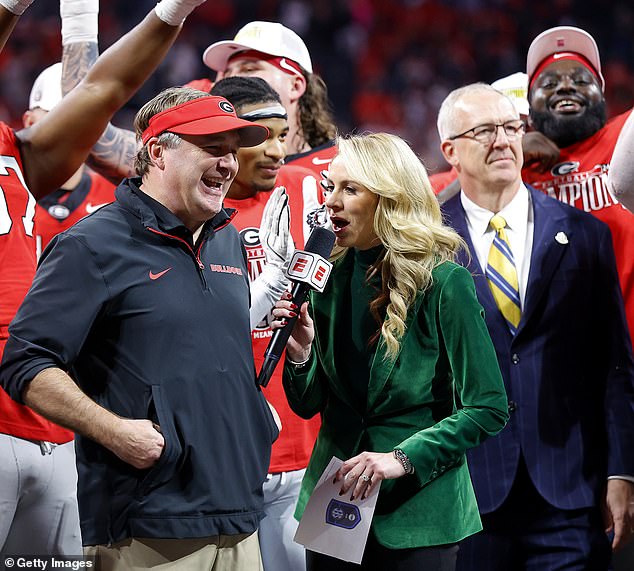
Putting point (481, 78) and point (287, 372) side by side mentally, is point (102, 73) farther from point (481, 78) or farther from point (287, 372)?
point (481, 78)

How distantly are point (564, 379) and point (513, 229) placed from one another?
49 centimetres

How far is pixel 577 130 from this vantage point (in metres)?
3.54

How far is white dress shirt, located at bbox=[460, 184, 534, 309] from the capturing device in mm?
2887

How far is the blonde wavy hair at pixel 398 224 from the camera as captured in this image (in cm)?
220

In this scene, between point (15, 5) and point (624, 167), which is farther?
point (15, 5)

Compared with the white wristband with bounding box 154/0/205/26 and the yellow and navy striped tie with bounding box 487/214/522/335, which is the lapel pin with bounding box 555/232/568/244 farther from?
the white wristband with bounding box 154/0/205/26

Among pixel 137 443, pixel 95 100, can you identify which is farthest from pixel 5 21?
pixel 137 443

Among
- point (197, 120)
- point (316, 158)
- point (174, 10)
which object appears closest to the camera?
point (197, 120)

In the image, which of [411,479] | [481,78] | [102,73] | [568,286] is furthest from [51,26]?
[411,479]

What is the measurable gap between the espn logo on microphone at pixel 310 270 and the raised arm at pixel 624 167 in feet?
2.23

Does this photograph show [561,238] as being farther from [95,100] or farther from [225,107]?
[95,100]

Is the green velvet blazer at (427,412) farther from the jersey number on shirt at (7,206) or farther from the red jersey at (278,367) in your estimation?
the jersey number on shirt at (7,206)

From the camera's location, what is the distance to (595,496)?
2768 mm

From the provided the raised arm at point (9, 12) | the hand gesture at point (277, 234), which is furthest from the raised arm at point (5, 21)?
the hand gesture at point (277, 234)
